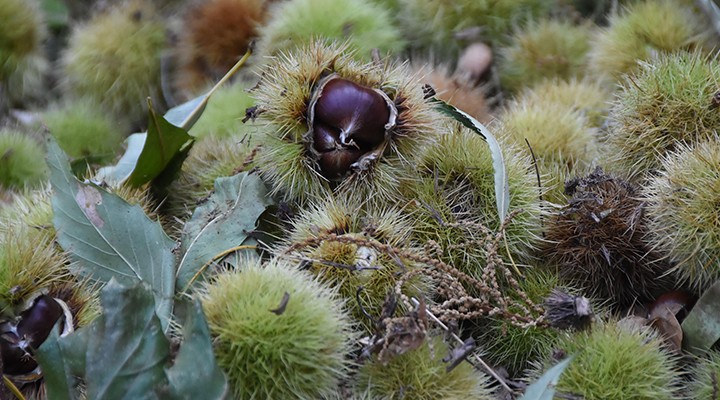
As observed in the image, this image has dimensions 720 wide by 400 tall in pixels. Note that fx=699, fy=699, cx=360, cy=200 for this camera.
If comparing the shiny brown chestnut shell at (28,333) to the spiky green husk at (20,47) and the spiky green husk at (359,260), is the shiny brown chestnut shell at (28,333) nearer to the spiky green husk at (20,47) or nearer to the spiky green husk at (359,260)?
the spiky green husk at (359,260)

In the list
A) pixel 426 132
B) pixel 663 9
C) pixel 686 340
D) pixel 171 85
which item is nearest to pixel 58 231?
pixel 426 132

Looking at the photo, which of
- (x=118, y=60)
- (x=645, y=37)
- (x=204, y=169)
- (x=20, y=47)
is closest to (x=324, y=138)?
(x=204, y=169)

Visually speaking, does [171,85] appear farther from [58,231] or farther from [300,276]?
[300,276]

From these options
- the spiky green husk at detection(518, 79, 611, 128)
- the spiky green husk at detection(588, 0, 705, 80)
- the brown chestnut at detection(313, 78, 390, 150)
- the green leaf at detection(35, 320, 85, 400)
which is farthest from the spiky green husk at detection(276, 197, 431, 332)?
the spiky green husk at detection(588, 0, 705, 80)

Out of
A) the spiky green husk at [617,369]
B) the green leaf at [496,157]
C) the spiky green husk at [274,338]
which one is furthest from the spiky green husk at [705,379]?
the spiky green husk at [274,338]

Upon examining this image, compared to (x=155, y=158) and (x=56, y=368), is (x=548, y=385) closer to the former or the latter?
(x=56, y=368)
